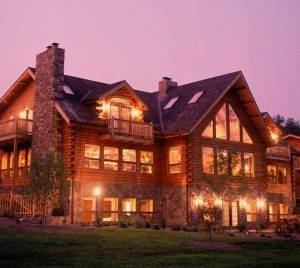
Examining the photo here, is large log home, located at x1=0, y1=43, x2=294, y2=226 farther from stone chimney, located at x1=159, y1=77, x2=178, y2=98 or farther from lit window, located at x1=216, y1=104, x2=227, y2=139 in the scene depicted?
stone chimney, located at x1=159, y1=77, x2=178, y2=98

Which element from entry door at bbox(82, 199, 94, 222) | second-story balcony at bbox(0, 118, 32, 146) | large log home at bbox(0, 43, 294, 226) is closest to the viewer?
entry door at bbox(82, 199, 94, 222)

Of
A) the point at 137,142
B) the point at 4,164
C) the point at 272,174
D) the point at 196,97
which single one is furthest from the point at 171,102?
the point at 4,164

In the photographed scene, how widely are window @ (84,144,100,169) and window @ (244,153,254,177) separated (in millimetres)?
11665

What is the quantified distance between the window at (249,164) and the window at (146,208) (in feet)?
25.8

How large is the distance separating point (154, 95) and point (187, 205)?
11.5 m

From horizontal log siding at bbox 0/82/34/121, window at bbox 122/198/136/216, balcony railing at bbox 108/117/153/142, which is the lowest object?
window at bbox 122/198/136/216

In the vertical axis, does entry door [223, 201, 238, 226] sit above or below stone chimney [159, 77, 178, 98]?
below

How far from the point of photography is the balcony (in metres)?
41.1

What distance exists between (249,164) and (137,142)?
9.71m

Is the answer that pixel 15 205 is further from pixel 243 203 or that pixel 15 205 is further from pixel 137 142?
pixel 243 203

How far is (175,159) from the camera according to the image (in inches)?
1328

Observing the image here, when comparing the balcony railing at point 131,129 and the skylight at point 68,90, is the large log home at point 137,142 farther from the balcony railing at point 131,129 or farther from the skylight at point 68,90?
the skylight at point 68,90

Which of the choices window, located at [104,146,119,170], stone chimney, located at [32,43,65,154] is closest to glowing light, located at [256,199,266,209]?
window, located at [104,146,119,170]

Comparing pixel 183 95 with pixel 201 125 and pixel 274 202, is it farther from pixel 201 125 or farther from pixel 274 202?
pixel 274 202
